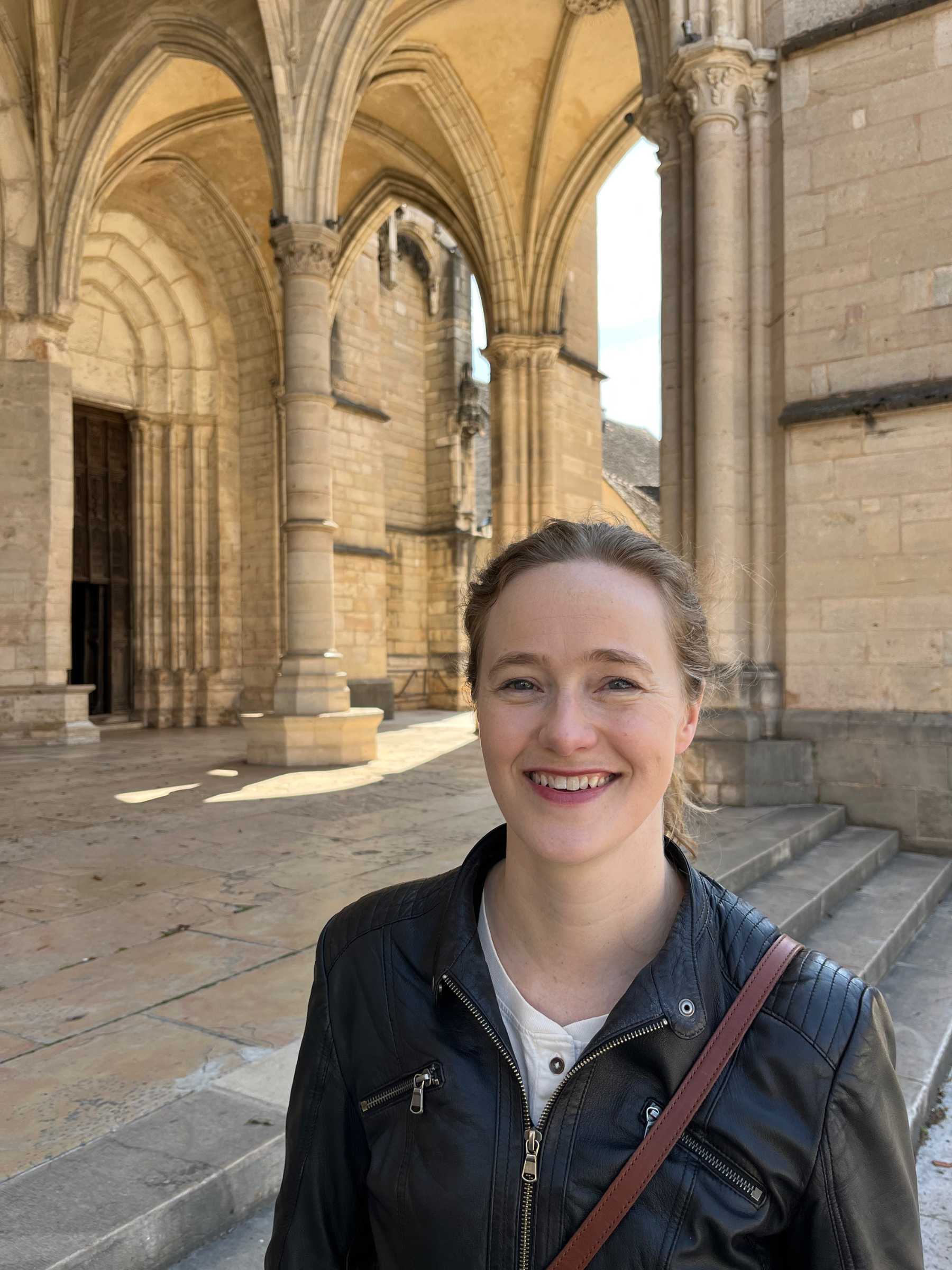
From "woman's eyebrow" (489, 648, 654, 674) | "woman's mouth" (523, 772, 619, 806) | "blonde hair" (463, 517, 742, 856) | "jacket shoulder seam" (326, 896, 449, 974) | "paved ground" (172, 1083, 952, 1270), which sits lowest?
"paved ground" (172, 1083, 952, 1270)

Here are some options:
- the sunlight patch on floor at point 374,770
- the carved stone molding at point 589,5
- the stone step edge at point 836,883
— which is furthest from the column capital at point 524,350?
the stone step edge at point 836,883

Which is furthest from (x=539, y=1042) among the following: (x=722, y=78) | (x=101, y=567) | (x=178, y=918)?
(x=101, y=567)

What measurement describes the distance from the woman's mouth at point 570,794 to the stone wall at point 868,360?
5.80 m

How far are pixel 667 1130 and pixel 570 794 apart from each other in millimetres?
340

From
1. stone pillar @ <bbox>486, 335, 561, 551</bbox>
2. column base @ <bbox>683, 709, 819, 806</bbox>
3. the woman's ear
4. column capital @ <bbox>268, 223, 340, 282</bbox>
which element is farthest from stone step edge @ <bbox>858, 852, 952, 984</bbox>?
stone pillar @ <bbox>486, 335, 561, 551</bbox>

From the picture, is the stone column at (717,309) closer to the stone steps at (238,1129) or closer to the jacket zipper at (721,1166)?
the stone steps at (238,1129)

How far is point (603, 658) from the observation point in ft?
3.64

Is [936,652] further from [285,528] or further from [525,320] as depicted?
[525,320]

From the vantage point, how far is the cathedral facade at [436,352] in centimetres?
638

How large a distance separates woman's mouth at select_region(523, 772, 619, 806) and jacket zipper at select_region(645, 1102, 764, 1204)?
32 centimetres

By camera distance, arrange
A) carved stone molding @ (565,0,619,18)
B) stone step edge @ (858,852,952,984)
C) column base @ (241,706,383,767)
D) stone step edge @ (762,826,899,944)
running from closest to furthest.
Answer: stone step edge @ (858,852,952,984) < stone step edge @ (762,826,899,944) < column base @ (241,706,383,767) < carved stone molding @ (565,0,619,18)

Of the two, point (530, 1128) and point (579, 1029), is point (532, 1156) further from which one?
point (579, 1029)

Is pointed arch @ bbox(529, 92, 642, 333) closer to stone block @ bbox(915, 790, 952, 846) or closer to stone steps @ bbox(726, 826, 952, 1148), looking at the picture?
stone block @ bbox(915, 790, 952, 846)

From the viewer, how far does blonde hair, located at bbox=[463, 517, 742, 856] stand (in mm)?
1194
